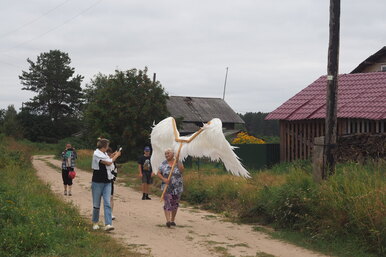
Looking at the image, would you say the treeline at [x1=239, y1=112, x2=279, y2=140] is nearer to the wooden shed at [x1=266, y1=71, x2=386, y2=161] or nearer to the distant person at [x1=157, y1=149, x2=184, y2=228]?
the wooden shed at [x1=266, y1=71, x2=386, y2=161]

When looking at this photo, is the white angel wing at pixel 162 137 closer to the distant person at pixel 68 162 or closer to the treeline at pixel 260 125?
the distant person at pixel 68 162

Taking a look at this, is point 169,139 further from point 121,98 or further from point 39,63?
point 39,63

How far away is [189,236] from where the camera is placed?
927 cm

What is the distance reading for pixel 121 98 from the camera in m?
25.8

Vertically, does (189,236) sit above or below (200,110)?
below

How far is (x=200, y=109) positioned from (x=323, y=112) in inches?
1355

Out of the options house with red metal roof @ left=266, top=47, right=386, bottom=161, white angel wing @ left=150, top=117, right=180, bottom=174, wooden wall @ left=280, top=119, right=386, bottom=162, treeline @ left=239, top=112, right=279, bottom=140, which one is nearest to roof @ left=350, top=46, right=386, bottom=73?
house with red metal roof @ left=266, top=47, right=386, bottom=161

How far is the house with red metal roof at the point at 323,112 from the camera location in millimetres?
17578

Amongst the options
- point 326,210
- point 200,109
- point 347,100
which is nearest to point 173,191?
point 326,210

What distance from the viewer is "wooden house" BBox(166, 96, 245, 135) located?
48716 millimetres

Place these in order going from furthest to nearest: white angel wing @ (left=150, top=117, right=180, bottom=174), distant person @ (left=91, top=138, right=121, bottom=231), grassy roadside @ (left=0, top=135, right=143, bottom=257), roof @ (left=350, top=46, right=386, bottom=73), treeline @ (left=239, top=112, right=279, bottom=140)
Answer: treeline @ (left=239, top=112, right=279, bottom=140)
roof @ (left=350, top=46, right=386, bottom=73)
white angel wing @ (left=150, top=117, right=180, bottom=174)
distant person @ (left=91, top=138, right=121, bottom=231)
grassy roadside @ (left=0, top=135, right=143, bottom=257)

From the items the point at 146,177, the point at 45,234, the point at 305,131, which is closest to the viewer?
the point at 45,234

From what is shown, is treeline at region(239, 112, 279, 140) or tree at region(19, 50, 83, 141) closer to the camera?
tree at region(19, 50, 83, 141)

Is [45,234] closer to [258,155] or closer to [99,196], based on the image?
[99,196]
